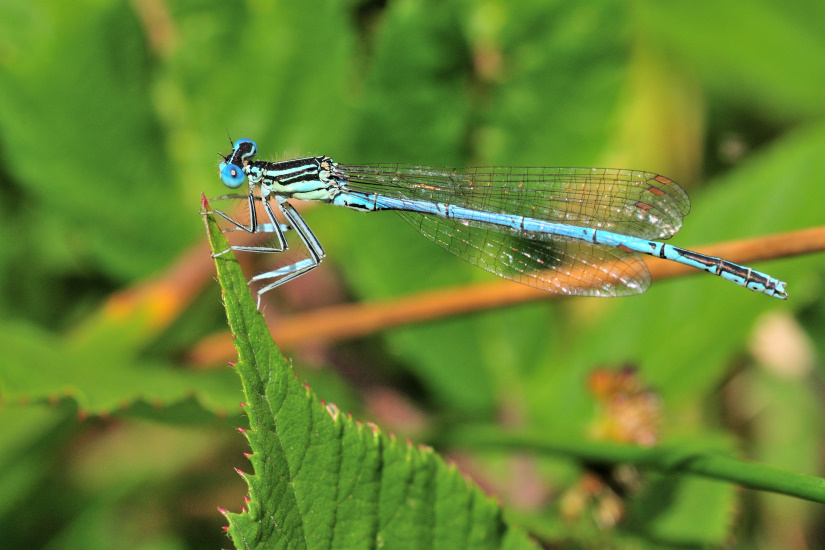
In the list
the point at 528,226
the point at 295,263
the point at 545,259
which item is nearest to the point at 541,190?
the point at 528,226

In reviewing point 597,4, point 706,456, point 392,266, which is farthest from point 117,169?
point 706,456

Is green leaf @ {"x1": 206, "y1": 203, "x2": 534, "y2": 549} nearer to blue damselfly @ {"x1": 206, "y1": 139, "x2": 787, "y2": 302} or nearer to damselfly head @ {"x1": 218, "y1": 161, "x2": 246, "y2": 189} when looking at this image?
damselfly head @ {"x1": 218, "y1": 161, "x2": 246, "y2": 189}

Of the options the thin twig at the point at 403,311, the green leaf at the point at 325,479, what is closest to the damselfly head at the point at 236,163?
the thin twig at the point at 403,311

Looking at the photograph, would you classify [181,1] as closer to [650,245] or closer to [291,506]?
[650,245]

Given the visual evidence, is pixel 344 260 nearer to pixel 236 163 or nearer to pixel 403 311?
pixel 403 311

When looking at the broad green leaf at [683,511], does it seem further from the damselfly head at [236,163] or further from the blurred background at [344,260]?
the damselfly head at [236,163]
